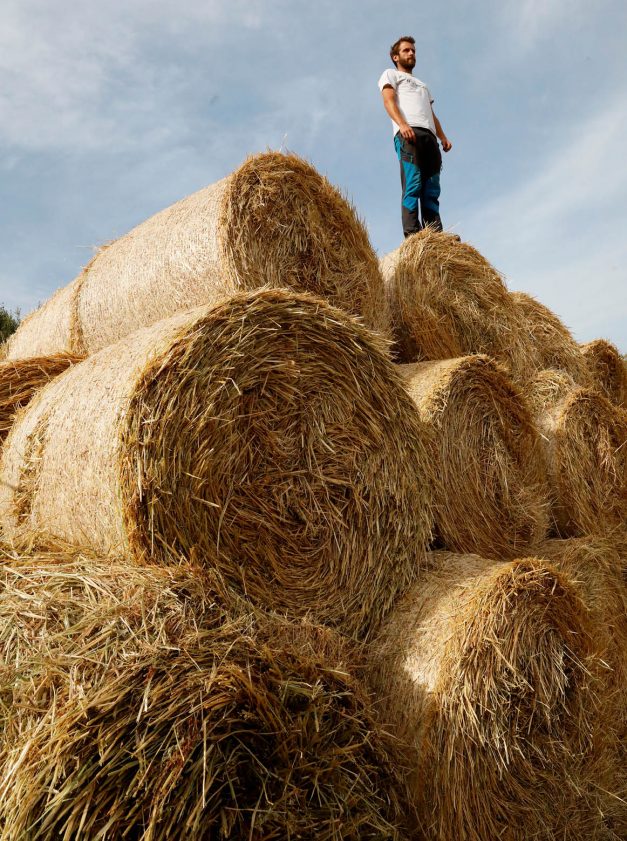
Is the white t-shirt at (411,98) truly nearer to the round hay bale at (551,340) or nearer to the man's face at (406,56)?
the man's face at (406,56)

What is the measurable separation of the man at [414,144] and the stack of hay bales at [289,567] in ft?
5.31

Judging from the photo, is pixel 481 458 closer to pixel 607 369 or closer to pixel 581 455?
pixel 581 455

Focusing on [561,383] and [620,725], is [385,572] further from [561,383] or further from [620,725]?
[561,383]

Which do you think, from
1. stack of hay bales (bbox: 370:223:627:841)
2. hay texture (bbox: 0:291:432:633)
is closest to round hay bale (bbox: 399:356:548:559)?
stack of hay bales (bbox: 370:223:627:841)

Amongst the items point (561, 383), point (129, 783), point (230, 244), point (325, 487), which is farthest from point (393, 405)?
point (561, 383)

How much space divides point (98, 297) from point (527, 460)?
2084 mm

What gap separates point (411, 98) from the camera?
205 inches

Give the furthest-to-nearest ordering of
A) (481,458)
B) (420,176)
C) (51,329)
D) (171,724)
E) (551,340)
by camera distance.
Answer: (420,176), (551,340), (51,329), (481,458), (171,724)

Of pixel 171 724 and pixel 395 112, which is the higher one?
pixel 395 112

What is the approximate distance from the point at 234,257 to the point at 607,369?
11.3ft

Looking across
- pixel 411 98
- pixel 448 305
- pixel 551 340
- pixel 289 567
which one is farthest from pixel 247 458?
pixel 411 98

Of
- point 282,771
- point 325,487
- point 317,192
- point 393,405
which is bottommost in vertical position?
point 282,771

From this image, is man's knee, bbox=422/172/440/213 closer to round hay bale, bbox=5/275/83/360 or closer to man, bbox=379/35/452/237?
man, bbox=379/35/452/237

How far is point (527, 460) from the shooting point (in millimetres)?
3262
